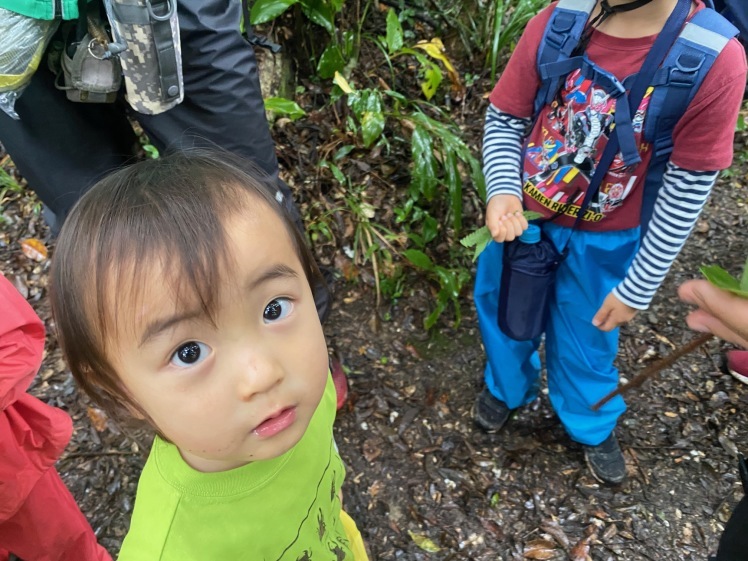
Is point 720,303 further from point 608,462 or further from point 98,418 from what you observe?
point 98,418

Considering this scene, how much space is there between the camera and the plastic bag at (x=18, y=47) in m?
1.46

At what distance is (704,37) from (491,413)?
1.70m

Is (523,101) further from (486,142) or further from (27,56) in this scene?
(27,56)

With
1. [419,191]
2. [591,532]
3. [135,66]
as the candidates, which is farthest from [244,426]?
[419,191]

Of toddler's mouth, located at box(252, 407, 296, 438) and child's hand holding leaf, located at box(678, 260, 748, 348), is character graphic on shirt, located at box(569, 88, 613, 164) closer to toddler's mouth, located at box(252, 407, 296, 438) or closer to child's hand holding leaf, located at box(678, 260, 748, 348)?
child's hand holding leaf, located at box(678, 260, 748, 348)

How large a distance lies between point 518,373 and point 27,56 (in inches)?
79.8

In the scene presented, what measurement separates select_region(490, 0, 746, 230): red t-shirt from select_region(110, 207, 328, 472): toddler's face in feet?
3.52

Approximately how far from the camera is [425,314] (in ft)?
9.76

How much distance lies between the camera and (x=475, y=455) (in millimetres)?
2508

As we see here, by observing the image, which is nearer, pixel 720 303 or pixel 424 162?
pixel 720 303

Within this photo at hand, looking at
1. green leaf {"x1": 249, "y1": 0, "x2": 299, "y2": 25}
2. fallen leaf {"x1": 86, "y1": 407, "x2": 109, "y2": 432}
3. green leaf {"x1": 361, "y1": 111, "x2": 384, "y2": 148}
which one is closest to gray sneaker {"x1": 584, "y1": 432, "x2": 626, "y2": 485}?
green leaf {"x1": 361, "y1": 111, "x2": 384, "y2": 148}

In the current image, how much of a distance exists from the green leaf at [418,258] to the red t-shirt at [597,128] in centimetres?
102

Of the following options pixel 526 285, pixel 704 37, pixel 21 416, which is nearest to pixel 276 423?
pixel 21 416

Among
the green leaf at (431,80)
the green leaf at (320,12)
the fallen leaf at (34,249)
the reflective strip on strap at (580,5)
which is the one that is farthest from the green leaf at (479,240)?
the fallen leaf at (34,249)
